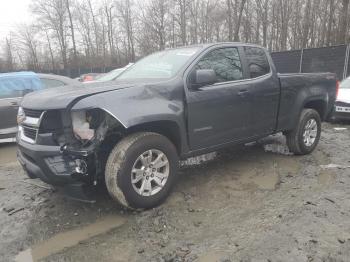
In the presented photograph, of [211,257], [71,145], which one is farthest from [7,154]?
[211,257]

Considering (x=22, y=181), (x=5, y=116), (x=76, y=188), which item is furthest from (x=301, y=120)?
(x=5, y=116)

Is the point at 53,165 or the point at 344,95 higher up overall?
the point at 53,165

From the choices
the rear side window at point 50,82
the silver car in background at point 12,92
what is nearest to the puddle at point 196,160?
the silver car in background at point 12,92

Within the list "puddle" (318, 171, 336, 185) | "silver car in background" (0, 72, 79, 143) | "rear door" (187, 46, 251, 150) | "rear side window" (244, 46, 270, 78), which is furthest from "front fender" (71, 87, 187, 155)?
"silver car in background" (0, 72, 79, 143)

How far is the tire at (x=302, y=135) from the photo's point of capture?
18.8 ft

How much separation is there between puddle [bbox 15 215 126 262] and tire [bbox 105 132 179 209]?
26cm

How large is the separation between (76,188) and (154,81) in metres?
1.47

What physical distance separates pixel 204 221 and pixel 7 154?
5066 mm

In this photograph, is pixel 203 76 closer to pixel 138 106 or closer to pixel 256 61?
pixel 138 106

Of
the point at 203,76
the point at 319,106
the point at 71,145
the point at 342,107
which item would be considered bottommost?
the point at 342,107

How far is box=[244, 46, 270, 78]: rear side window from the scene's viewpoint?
4.99 meters

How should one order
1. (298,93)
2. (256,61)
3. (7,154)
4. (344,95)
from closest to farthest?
(256,61)
(298,93)
(7,154)
(344,95)

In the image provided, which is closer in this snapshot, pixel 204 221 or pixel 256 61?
pixel 204 221

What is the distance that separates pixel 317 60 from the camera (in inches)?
616
